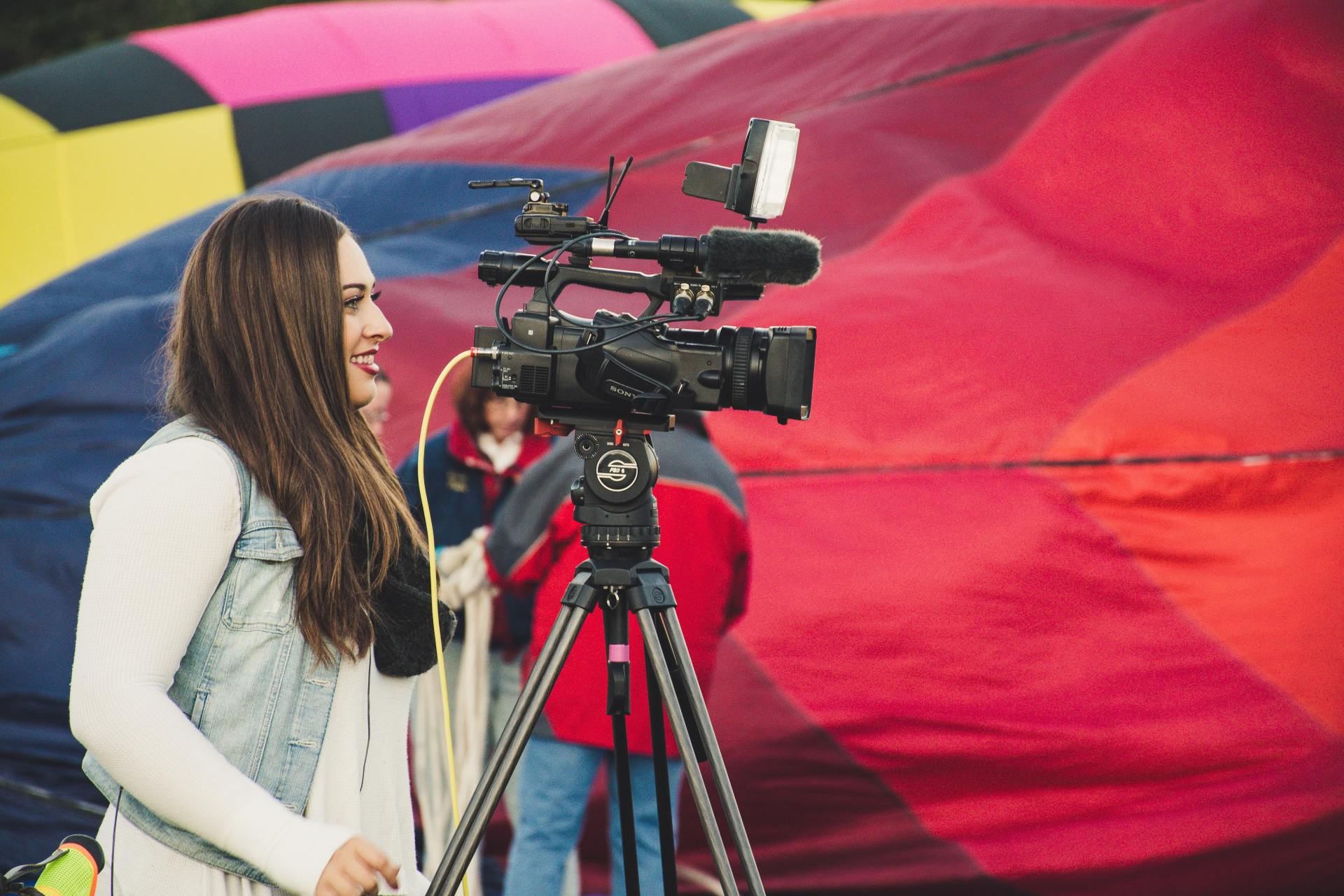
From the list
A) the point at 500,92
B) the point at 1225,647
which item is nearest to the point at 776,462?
the point at 1225,647

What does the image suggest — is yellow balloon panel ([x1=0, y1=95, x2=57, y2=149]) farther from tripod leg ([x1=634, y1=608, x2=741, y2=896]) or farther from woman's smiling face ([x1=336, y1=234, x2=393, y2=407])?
tripod leg ([x1=634, y1=608, x2=741, y2=896])

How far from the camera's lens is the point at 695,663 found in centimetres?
216

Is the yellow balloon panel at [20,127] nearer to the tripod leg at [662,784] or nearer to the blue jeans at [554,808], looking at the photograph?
the blue jeans at [554,808]

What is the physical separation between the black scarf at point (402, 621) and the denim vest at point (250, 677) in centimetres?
10

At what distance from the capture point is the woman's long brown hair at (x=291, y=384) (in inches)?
49.6

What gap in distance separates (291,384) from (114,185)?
463 centimetres

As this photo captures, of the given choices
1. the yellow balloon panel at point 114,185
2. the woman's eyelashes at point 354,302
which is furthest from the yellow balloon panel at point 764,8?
the woman's eyelashes at point 354,302

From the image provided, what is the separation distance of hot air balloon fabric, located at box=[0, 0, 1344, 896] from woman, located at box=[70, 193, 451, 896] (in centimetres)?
150

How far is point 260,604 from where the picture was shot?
1240 mm

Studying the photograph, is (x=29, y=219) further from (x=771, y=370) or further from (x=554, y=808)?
(x=771, y=370)

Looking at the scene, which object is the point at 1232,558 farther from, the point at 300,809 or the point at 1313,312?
the point at 300,809

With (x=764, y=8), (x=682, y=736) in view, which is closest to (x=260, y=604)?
(x=682, y=736)

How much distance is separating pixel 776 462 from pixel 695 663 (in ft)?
2.63

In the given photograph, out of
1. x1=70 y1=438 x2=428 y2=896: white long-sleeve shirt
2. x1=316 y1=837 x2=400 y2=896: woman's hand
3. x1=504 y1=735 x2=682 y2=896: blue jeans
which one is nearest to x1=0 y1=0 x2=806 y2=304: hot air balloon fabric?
x1=504 y1=735 x2=682 y2=896: blue jeans
